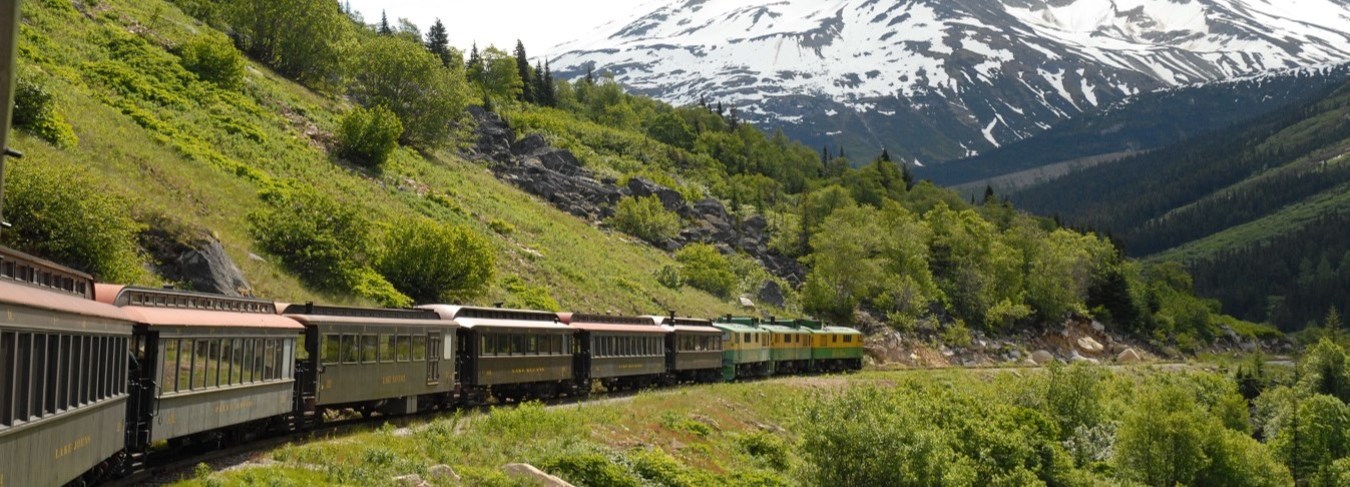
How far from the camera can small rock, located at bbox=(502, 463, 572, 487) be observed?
22453mm

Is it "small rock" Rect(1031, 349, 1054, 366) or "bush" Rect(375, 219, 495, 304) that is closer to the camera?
"bush" Rect(375, 219, 495, 304)

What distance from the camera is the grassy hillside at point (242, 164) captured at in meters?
46.7

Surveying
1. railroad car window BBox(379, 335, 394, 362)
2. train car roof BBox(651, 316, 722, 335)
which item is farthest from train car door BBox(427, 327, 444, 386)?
train car roof BBox(651, 316, 722, 335)

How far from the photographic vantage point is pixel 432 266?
173 ft

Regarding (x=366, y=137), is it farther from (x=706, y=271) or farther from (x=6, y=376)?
(x=6, y=376)

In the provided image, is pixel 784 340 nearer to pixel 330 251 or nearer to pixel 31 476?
pixel 330 251

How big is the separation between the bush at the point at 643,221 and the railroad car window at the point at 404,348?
7503 centimetres

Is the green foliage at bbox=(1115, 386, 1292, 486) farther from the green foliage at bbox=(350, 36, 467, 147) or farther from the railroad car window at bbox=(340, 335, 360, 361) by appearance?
the green foliage at bbox=(350, 36, 467, 147)

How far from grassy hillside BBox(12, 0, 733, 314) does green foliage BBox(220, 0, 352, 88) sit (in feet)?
10.9

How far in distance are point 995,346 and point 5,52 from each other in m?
108

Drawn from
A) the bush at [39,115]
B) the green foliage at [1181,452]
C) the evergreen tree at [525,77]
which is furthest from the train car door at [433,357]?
the evergreen tree at [525,77]

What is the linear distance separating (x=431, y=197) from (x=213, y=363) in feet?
185

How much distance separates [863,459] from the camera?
31906mm

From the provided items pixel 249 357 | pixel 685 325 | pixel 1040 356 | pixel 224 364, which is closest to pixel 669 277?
pixel 685 325
